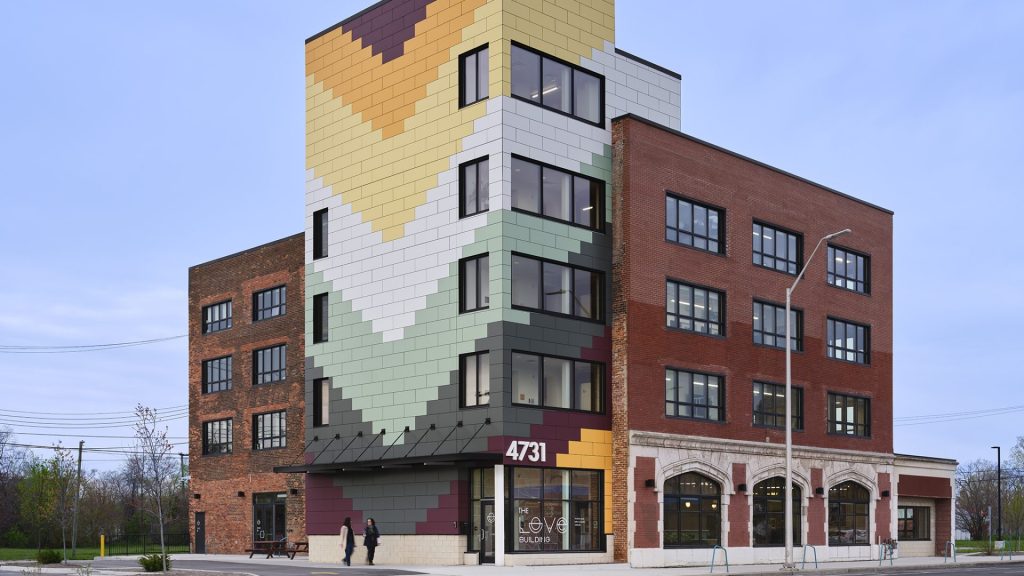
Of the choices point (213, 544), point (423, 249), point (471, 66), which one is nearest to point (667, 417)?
point (423, 249)

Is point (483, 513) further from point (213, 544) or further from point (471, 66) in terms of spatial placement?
point (213, 544)

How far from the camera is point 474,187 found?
41.0 m

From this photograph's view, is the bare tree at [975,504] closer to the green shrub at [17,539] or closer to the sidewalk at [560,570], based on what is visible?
the sidewalk at [560,570]

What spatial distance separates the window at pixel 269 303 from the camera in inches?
2215

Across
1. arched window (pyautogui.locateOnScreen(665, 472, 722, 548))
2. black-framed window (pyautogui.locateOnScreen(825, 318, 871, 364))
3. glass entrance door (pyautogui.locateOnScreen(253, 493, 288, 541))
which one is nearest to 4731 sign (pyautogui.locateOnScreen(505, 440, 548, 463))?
arched window (pyautogui.locateOnScreen(665, 472, 722, 548))

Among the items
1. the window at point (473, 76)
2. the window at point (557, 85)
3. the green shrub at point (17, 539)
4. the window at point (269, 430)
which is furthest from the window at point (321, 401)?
the green shrub at point (17, 539)

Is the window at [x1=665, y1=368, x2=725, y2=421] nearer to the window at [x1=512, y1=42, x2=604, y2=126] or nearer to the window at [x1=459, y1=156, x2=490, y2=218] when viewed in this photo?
the window at [x1=459, y1=156, x2=490, y2=218]

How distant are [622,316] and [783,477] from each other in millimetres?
12116

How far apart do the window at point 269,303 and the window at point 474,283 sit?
57.9ft

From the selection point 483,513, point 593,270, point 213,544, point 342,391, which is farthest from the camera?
point 213,544

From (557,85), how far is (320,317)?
1458 cm

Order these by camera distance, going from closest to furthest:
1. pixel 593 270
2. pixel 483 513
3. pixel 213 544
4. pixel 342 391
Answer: pixel 483 513
pixel 593 270
pixel 342 391
pixel 213 544

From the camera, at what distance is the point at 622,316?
138ft

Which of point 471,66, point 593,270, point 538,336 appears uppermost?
point 471,66
